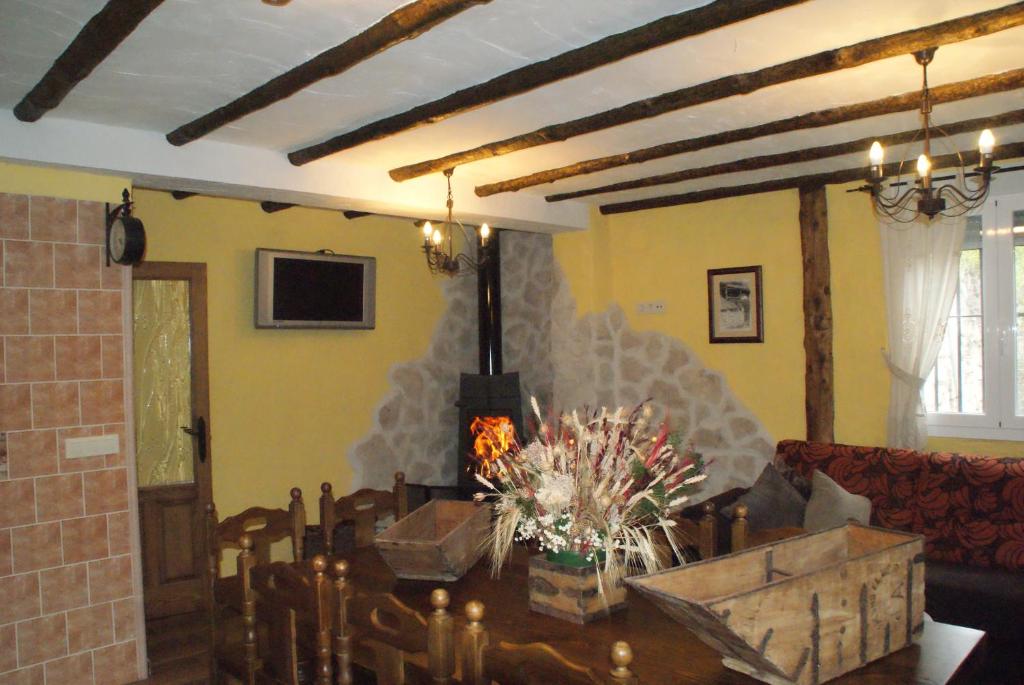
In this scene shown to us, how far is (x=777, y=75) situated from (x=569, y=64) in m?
0.75

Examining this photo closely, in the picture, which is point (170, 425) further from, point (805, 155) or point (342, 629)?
point (805, 155)

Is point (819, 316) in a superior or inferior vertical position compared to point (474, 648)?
superior

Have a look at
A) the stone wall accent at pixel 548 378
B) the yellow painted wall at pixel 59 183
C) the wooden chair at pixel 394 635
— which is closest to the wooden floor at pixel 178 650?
the stone wall accent at pixel 548 378

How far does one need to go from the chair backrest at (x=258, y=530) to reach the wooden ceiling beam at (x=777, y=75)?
6.17ft

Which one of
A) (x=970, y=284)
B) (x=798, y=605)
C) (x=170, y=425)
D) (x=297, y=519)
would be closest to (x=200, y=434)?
(x=170, y=425)

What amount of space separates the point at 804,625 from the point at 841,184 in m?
3.62

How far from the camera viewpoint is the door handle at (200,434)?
4.58 meters

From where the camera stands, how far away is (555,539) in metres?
1.96

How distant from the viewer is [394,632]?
1652mm

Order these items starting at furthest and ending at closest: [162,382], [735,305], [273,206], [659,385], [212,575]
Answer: [659,385] < [735,305] < [273,206] < [162,382] < [212,575]

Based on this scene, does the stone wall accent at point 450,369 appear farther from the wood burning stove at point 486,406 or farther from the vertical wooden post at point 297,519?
the vertical wooden post at point 297,519

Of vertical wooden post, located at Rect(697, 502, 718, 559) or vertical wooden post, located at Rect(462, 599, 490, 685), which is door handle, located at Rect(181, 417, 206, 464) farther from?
vertical wooden post, located at Rect(462, 599, 490, 685)

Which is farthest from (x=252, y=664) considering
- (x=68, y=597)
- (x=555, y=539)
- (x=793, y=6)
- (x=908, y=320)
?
(x=908, y=320)

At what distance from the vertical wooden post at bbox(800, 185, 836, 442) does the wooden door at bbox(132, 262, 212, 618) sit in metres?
3.60
